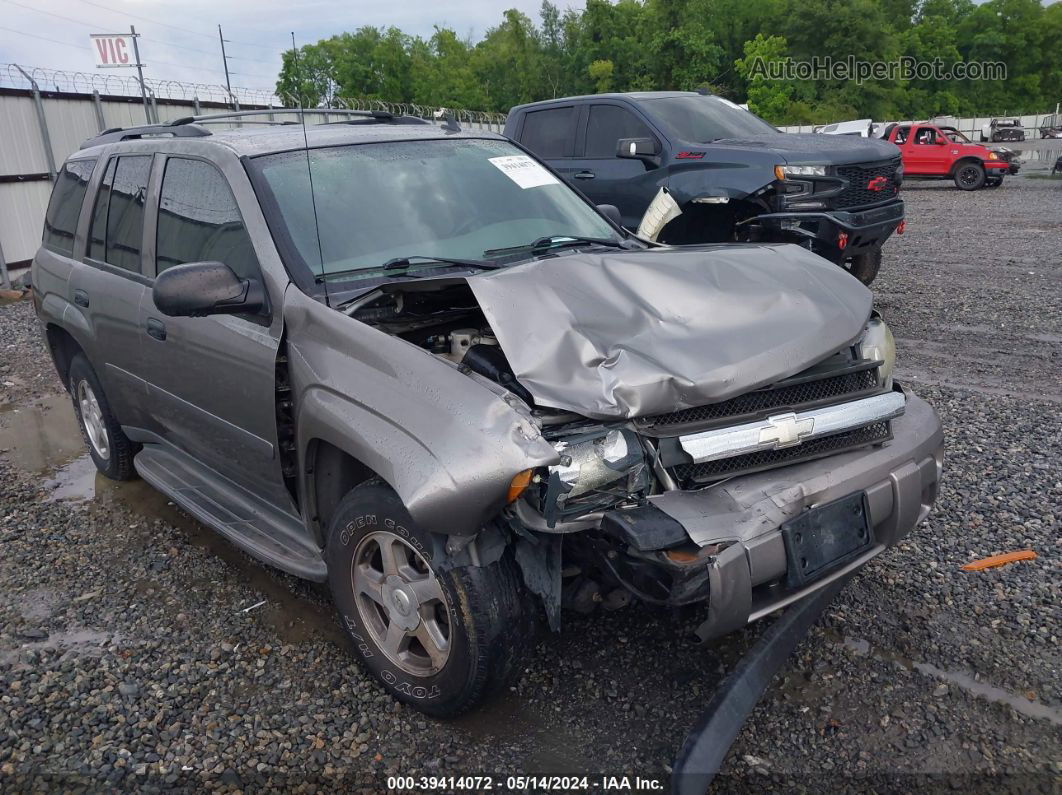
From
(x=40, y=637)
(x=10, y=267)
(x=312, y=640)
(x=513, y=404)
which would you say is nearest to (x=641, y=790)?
(x=513, y=404)

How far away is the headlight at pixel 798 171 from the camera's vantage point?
7.64 m

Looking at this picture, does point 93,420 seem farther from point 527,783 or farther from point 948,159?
point 948,159

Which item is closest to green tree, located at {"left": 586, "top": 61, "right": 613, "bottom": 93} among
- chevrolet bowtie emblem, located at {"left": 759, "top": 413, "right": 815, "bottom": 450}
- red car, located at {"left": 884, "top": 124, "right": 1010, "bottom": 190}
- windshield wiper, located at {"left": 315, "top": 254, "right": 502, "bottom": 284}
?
Answer: red car, located at {"left": 884, "top": 124, "right": 1010, "bottom": 190}

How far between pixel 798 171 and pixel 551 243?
472 cm

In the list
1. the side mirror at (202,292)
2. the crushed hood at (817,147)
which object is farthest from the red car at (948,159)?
the side mirror at (202,292)

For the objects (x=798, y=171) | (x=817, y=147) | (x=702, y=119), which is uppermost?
(x=702, y=119)

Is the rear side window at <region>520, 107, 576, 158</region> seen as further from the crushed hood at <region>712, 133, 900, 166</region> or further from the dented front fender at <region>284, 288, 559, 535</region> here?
the dented front fender at <region>284, 288, 559, 535</region>

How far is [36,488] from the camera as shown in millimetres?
5270

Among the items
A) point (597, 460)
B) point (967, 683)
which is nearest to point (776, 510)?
point (597, 460)

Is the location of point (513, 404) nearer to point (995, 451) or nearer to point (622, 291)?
point (622, 291)

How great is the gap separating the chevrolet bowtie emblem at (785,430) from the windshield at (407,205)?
54.8 inches

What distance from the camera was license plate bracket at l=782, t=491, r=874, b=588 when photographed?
257 centimetres

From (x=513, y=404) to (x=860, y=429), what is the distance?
4.17 feet

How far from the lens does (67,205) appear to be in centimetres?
500
